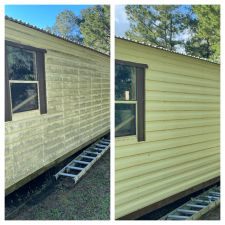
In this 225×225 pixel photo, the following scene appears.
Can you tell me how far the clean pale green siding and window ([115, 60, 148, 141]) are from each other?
0.07 metres

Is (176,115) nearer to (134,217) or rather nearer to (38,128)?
(134,217)

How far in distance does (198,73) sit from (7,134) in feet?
8.47

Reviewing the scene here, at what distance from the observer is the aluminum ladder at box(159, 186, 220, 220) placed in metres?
2.43

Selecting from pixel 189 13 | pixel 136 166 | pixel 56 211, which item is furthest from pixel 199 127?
pixel 56 211

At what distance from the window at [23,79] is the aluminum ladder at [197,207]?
7.18ft

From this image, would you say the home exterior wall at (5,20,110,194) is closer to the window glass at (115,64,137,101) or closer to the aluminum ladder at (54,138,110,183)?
the aluminum ladder at (54,138,110,183)

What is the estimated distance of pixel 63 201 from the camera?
2.69m

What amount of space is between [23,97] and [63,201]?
152 cm

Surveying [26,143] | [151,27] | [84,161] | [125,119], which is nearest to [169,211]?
[125,119]

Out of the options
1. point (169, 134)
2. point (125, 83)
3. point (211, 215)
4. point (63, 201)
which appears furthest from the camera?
point (63, 201)

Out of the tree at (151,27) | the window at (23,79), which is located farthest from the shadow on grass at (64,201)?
the tree at (151,27)

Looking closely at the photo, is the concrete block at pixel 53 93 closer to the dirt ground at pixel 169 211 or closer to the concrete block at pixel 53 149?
the concrete block at pixel 53 149

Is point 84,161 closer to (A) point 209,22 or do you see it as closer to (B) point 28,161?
(B) point 28,161

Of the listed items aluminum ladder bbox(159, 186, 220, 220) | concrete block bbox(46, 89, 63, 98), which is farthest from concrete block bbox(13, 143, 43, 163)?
aluminum ladder bbox(159, 186, 220, 220)
